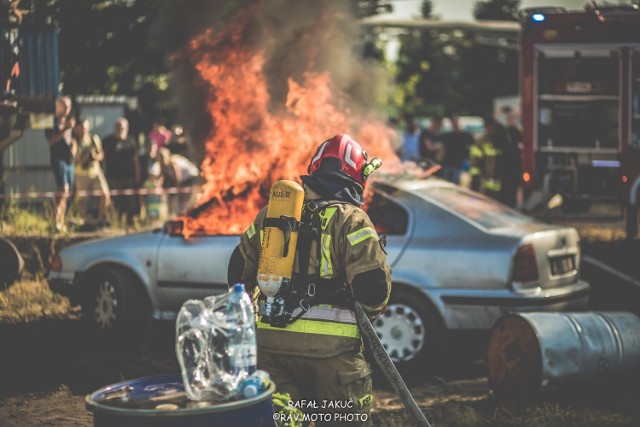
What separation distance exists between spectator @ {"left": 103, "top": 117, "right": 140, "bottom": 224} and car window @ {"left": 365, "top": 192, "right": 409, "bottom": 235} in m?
7.91

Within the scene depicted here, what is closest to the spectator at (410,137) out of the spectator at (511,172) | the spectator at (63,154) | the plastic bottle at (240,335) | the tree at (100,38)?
the spectator at (511,172)

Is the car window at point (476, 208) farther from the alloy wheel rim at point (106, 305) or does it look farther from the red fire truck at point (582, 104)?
the red fire truck at point (582, 104)

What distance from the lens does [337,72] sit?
998 cm

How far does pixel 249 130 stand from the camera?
30.6ft

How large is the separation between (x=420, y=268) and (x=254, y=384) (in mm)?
4489

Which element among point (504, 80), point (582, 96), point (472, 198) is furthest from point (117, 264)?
point (504, 80)

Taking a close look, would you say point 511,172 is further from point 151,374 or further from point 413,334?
point 151,374

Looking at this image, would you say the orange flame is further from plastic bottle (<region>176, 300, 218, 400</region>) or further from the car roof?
plastic bottle (<region>176, 300, 218, 400</region>)

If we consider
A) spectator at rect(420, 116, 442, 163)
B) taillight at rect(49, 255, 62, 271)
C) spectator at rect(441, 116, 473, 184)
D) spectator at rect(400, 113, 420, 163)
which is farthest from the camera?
spectator at rect(400, 113, 420, 163)

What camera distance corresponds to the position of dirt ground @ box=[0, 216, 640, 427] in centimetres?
687

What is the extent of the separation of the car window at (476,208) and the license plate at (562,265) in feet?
1.51

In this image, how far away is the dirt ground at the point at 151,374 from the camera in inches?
271

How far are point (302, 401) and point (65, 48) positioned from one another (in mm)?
9389

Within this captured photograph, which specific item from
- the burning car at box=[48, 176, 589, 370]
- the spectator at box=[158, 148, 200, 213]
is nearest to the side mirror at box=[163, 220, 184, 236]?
the burning car at box=[48, 176, 589, 370]
